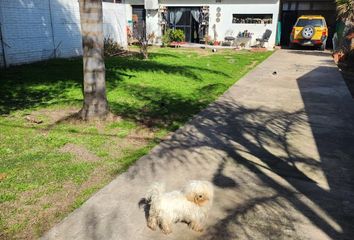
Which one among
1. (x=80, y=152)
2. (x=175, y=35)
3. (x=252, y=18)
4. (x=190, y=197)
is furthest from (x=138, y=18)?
(x=190, y=197)

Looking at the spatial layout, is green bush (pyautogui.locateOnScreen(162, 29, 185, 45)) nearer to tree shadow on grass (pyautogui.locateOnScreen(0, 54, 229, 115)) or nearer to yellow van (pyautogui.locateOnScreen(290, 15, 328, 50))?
yellow van (pyautogui.locateOnScreen(290, 15, 328, 50))

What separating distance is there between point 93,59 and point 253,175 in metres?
4.13

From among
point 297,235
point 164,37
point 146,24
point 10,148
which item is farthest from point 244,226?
point 146,24

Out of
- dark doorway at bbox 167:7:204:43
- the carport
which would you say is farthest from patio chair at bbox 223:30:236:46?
the carport

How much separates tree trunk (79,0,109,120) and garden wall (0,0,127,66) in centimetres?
796

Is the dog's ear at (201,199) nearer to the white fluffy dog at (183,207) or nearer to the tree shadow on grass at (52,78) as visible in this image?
the white fluffy dog at (183,207)

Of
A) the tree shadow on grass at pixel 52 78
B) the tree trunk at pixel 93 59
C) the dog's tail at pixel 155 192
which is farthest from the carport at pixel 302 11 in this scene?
the dog's tail at pixel 155 192

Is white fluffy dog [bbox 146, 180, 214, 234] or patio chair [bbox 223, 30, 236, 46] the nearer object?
white fluffy dog [bbox 146, 180, 214, 234]

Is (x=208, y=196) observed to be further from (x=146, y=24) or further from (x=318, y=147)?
(x=146, y=24)

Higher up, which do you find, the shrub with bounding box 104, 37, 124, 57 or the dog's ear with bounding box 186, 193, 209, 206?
the shrub with bounding box 104, 37, 124, 57

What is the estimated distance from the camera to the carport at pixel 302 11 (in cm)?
2866

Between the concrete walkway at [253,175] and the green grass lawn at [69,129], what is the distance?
37 cm

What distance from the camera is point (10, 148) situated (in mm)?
6113

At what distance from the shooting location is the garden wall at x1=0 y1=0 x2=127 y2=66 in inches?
545
